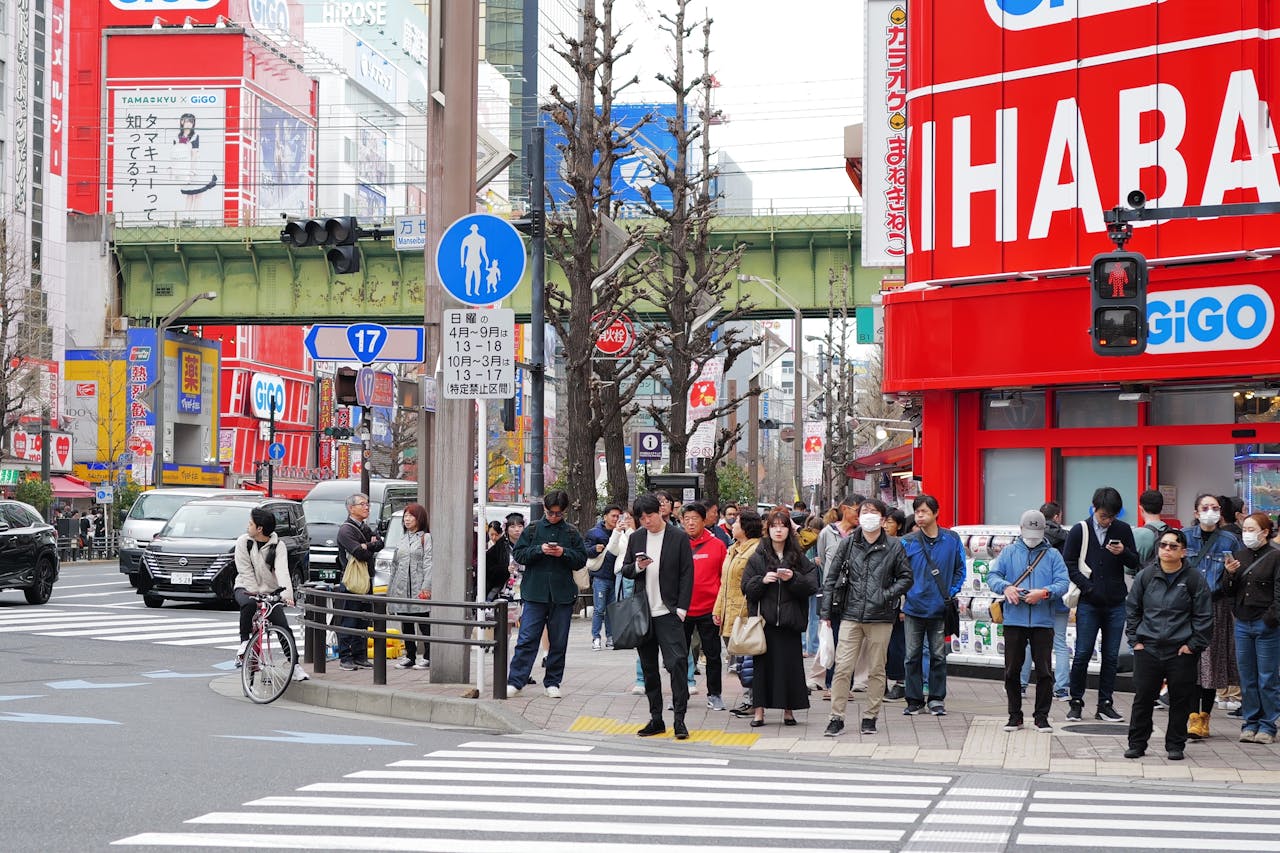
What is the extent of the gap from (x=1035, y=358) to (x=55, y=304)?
58.2 metres

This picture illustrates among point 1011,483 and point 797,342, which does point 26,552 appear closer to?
point 1011,483

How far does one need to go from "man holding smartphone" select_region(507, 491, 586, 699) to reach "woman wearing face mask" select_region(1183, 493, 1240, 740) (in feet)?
17.0

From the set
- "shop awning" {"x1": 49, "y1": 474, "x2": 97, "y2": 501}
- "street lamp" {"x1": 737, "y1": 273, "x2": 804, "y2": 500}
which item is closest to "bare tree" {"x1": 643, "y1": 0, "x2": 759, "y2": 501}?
"street lamp" {"x1": 737, "y1": 273, "x2": 804, "y2": 500}

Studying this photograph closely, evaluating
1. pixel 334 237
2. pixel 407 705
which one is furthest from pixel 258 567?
pixel 334 237

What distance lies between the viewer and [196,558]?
28.4 m

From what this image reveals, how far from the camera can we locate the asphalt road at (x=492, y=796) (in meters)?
8.52

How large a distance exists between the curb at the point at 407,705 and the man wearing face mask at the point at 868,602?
2.53 m

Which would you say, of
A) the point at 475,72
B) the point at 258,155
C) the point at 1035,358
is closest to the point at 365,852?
the point at 475,72

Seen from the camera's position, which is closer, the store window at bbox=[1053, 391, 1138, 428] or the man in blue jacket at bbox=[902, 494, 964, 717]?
the man in blue jacket at bbox=[902, 494, 964, 717]

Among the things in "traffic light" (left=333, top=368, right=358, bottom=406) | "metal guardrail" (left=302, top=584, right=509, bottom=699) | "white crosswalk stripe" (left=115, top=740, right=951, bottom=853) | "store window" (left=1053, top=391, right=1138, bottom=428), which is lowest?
"white crosswalk stripe" (left=115, top=740, right=951, bottom=853)

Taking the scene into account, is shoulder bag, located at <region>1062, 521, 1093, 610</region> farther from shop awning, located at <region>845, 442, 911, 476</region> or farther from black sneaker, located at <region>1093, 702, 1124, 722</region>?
shop awning, located at <region>845, 442, 911, 476</region>

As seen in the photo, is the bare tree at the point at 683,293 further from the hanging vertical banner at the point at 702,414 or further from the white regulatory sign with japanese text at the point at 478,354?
the white regulatory sign with japanese text at the point at 478,354

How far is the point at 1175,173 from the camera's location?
1800cm

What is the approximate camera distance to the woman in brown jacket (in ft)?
45.2
